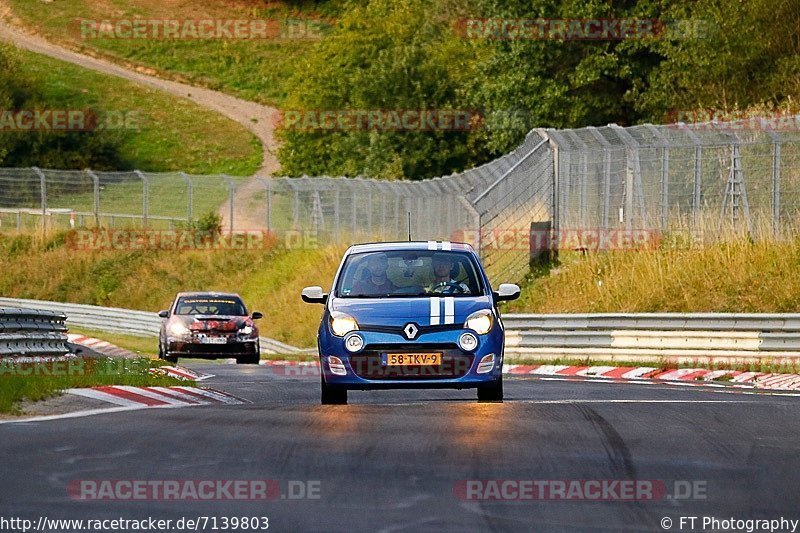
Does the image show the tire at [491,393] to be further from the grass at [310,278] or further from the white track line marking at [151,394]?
the grass at [310,278]

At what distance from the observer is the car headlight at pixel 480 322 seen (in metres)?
15.2

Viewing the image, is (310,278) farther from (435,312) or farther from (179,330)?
(435,312)

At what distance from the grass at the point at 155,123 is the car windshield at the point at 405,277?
238 feet

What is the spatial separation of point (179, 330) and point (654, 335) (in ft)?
29.1

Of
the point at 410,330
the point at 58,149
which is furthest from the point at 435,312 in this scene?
the point at 58,149

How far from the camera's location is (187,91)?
104625mm

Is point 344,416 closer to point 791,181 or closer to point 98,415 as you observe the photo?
point 98,415

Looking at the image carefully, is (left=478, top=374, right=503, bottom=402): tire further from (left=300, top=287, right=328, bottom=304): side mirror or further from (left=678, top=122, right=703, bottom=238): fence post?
(left=678, top=122, right=703, bottom=238): fence post

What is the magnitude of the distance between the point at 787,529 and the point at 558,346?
62.8 feet

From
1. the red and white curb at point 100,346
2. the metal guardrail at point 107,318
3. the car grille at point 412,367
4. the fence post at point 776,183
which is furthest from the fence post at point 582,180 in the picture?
the metal guardrail at point 107,318

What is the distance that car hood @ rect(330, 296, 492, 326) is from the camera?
15031 mm

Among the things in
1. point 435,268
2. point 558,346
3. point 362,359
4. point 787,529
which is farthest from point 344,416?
point 558,346

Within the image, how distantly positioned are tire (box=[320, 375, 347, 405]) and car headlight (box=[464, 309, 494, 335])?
132 cm

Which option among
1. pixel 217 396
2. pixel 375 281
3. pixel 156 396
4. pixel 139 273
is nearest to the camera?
pixel 375 281
